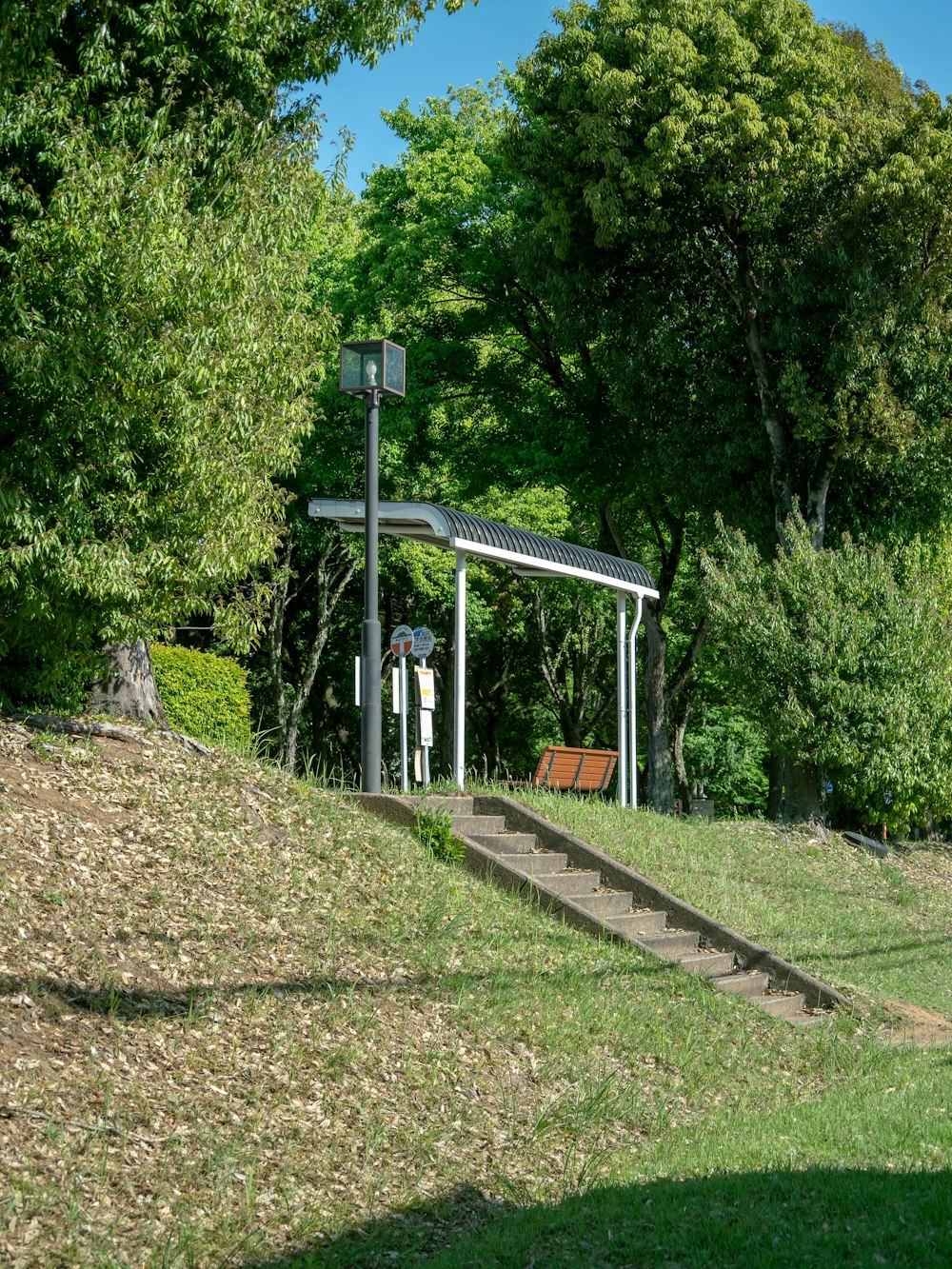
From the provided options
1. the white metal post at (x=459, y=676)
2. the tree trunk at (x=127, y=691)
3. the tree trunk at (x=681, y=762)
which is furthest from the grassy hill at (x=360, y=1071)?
the tree trunk at (x=681, y=762)

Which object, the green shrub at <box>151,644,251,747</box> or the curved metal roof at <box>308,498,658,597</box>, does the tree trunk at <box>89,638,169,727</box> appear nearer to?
the curved metal roof at <box>308,498,658,597</box>

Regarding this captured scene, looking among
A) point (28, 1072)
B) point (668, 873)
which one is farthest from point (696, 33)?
point (28, 1072)

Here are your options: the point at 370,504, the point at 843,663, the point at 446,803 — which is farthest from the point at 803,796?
the point at 370,504

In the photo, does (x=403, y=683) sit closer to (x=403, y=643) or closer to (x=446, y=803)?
(x=403, y=643)

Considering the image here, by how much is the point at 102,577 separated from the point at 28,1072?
398cm

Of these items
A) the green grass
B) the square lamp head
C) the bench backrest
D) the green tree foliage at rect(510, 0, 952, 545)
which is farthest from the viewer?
the green tree foliage at rect(510, 0, 952, 545)

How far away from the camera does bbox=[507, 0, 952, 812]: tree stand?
781 inches

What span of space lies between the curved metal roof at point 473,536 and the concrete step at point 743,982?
516 centimetres

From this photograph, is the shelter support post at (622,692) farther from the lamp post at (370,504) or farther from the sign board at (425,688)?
the lamp post at (370,504)

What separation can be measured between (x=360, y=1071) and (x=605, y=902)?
177 inches

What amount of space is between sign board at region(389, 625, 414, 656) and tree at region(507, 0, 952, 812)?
7.52 meters

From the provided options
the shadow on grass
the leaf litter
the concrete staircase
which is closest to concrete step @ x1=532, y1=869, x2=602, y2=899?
the concrete staircase

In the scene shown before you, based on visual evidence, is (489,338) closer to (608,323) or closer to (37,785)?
(608,323)

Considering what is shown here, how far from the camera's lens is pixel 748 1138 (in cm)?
707
